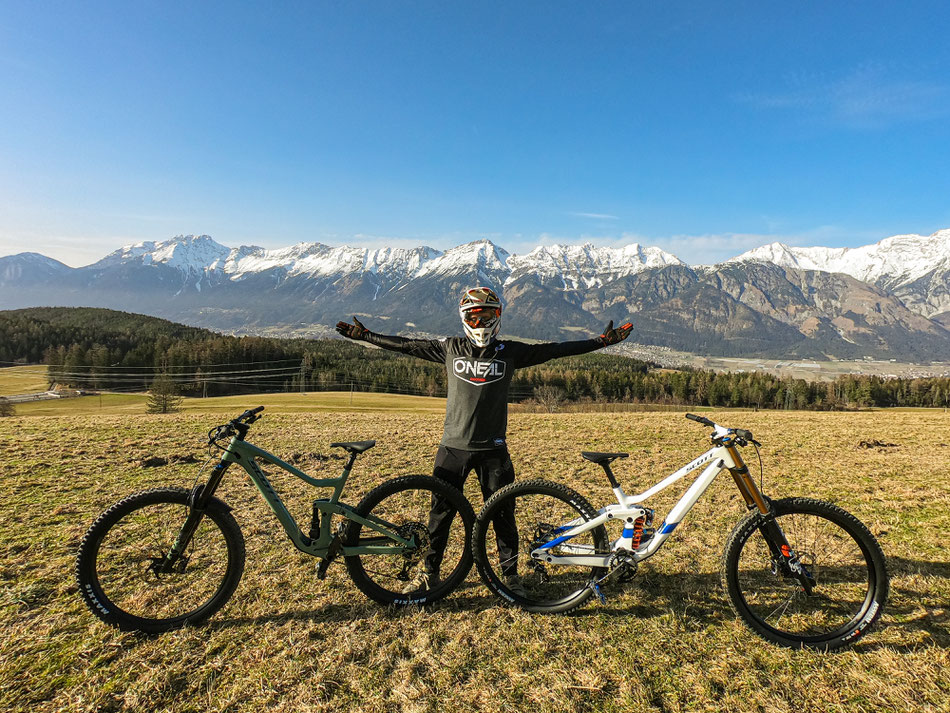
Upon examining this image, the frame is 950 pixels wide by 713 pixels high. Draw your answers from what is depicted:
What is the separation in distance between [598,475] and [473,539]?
5607 mm

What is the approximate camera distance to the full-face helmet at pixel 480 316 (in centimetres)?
477

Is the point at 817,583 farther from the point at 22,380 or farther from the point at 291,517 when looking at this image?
the point at 22,380

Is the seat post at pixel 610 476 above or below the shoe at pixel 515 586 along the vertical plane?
above

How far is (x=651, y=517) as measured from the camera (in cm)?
435

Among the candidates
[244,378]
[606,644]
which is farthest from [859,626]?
[244,378]

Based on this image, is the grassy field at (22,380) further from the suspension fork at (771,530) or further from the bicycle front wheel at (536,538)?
the suspension fork at (771,530)

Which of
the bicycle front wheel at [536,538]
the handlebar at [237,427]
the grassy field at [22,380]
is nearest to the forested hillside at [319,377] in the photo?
the grassy field at [22,380]

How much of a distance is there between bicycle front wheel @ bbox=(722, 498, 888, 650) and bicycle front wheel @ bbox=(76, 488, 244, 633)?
4.83 m

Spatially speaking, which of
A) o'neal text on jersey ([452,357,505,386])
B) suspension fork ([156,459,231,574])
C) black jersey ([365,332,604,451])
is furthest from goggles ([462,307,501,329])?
suspension fork ([156,459,231,574])

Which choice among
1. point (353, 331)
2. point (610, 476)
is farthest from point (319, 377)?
point (610, 476)

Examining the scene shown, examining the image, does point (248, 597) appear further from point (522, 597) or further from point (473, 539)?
point (522, 597)

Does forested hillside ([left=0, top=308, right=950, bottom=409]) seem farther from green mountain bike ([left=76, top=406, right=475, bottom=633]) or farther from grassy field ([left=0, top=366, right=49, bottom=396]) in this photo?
green mountain bike ([left=76, top=406, right=475, bottom=633])

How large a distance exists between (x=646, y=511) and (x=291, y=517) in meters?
3.59

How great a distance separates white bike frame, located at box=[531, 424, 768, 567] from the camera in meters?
4.14
